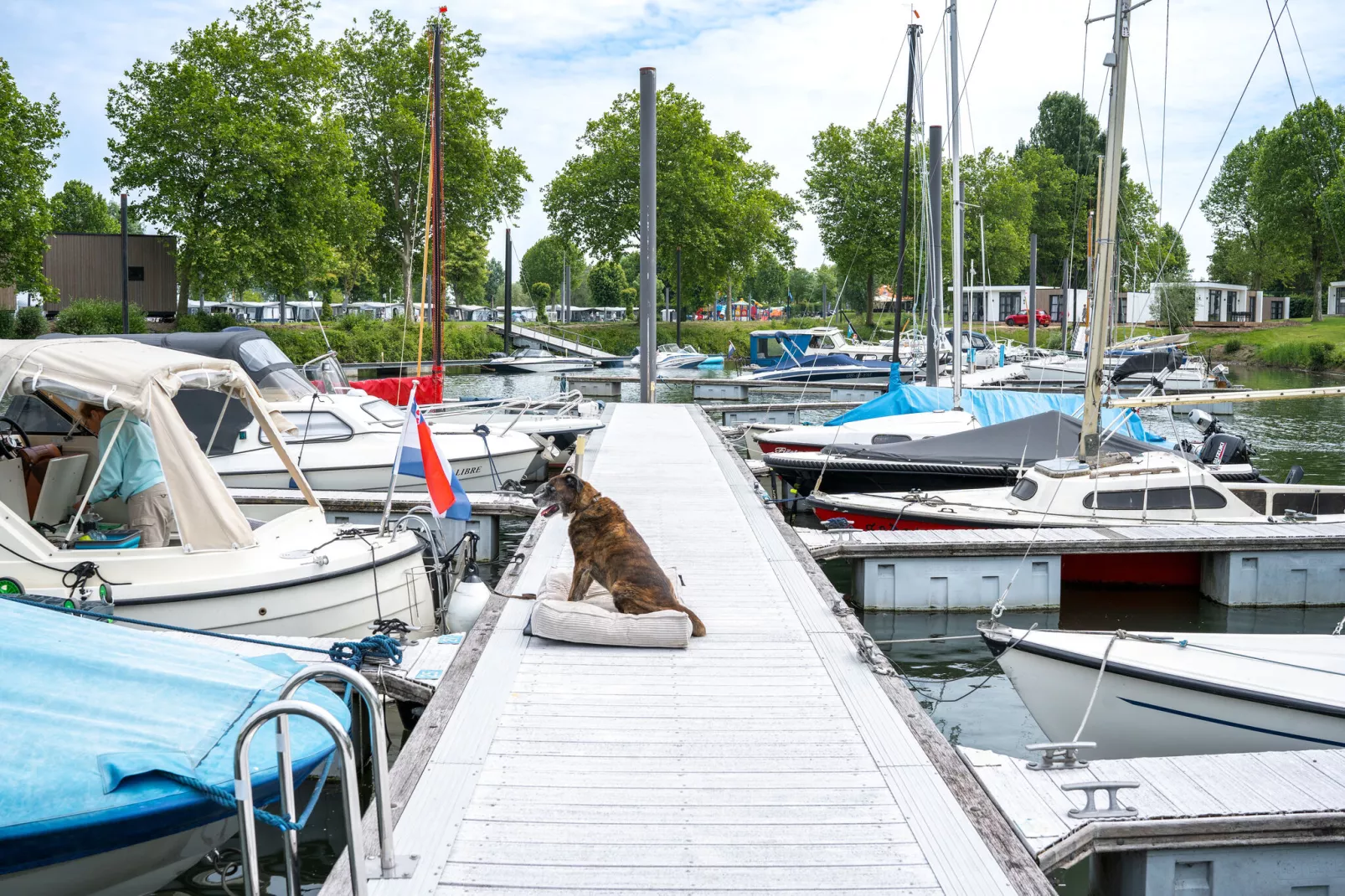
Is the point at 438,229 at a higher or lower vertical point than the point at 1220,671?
higher

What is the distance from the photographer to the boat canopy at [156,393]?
845cm

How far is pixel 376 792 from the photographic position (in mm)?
4277

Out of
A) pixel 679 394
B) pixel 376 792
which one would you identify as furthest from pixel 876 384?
pixel 376 792

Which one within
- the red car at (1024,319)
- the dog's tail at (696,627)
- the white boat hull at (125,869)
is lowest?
the white boat hull at (125,869)

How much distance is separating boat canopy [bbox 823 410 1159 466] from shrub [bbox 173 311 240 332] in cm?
3709

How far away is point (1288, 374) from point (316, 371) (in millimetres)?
49705

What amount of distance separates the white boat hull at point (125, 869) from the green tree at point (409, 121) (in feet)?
181

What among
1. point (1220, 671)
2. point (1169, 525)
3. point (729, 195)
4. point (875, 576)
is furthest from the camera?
point (729, 195)

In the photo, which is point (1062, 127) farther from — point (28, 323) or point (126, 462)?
point (126, 462)

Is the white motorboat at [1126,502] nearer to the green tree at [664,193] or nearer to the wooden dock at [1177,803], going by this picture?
the wooden dock at [1177,803]

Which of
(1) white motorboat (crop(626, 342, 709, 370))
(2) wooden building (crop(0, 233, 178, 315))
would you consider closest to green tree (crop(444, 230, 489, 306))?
(1) white motorboat (crop(626, 342, 709, 370))

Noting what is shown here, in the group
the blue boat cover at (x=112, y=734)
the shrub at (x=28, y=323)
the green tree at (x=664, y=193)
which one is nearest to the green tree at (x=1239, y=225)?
the green tree at (x=664, y=193)

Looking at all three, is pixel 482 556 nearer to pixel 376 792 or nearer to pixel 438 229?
pixel 376 792

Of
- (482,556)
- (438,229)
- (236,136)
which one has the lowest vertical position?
(482,556)
